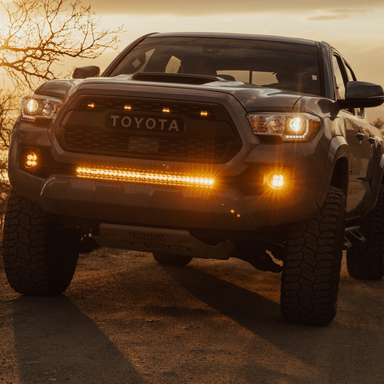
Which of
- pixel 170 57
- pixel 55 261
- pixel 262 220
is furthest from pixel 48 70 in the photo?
pixel 262 220

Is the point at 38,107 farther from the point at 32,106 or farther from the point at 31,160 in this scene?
the point at 31,160

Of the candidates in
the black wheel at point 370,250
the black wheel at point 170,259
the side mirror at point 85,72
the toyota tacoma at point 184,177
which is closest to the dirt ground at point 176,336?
the toyota tacoma at point 184,177

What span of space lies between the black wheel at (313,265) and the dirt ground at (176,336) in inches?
6.9

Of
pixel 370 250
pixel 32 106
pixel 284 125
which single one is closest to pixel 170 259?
pixel 370 250

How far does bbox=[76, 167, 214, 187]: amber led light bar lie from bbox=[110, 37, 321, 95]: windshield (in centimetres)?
140

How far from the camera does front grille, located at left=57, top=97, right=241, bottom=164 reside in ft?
13.1

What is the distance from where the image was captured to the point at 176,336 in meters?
4.05

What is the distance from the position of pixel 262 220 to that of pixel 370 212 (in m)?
2.91

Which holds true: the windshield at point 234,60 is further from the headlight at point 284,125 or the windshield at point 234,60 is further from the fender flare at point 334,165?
the headlight at point 284,125

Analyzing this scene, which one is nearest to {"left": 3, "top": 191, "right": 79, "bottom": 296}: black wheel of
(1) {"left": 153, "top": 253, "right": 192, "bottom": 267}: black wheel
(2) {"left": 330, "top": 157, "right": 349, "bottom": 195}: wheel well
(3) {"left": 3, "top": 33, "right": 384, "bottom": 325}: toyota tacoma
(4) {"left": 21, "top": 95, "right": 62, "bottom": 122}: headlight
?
(3) {"left": 3, "top": 33, "right": 384, "bottom": 325}: toyota tacoma

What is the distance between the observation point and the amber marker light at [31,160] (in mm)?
4277

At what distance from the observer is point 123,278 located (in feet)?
19.6

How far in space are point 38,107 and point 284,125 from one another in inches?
62.2

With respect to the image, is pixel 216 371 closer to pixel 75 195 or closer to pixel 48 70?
pixel 75 195
